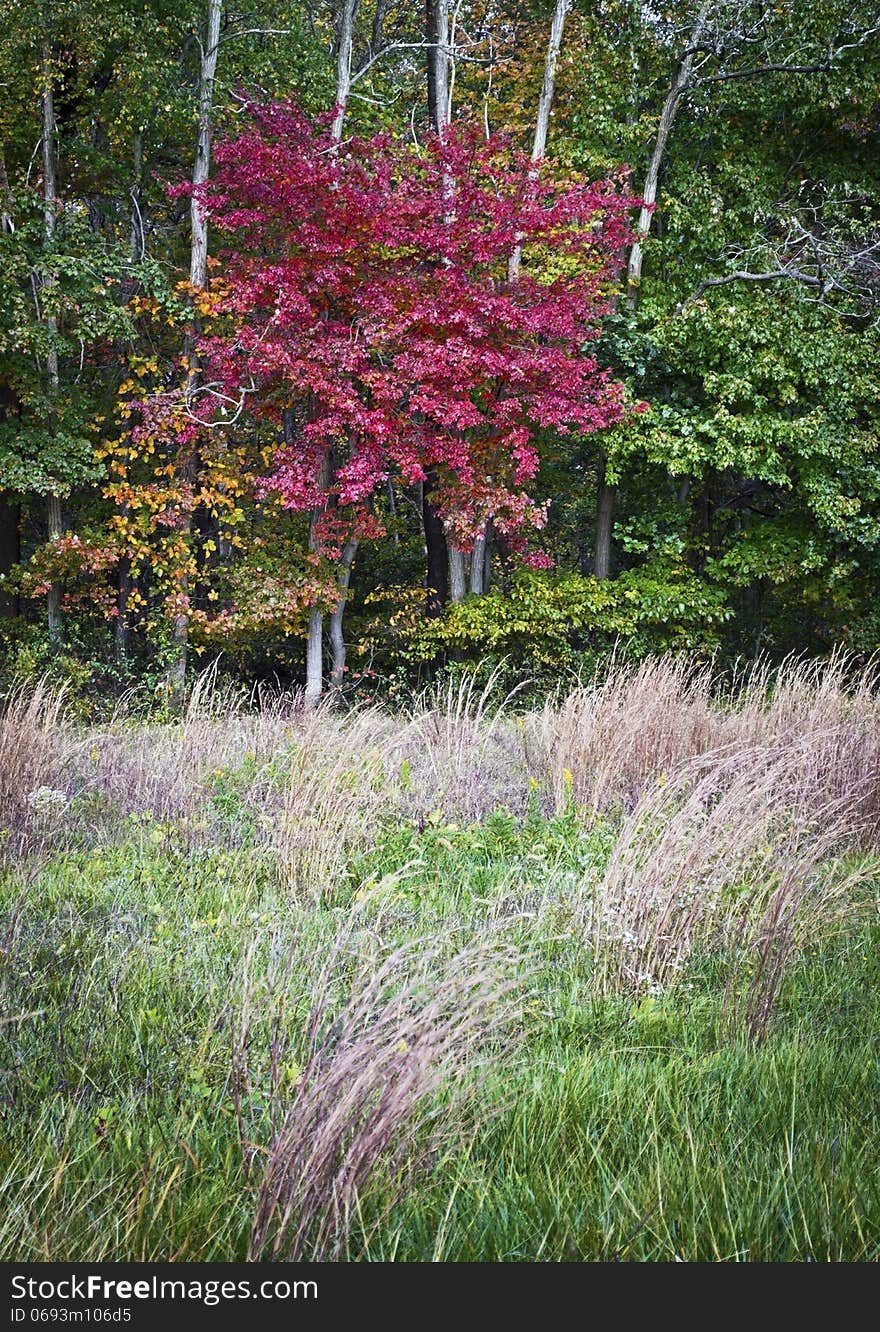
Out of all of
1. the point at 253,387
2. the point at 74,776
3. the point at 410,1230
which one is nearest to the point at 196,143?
the point at 253,387

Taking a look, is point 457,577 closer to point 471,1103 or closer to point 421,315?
point 421,315

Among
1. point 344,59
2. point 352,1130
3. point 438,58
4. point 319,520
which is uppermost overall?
point 438,58

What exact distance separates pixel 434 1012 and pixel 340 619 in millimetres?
10948

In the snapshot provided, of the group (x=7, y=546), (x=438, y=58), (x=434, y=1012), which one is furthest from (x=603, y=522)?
(x=434, y=1012)

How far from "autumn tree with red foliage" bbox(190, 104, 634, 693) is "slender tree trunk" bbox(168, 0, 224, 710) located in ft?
0.88

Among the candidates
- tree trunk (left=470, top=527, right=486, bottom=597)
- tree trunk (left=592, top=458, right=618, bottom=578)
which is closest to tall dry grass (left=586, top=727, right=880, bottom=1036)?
tree trunk (left=470, top=527, right=486, bottom=597)

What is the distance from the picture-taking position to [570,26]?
1405 cm

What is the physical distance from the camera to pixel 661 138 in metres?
13.1

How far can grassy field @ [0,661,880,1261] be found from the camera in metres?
2.26

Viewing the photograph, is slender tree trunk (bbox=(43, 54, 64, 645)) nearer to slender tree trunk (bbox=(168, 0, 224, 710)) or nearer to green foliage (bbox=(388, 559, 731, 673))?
slender tree trunk (bbox=(168, 0, 224, 710))

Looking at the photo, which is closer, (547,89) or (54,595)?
(547,89)

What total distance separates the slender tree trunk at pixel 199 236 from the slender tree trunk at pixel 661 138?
5232 mm

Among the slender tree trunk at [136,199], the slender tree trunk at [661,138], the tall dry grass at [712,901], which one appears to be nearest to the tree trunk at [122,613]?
the slender tree trunk at [136,199]

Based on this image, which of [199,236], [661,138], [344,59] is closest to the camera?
[199,236]
